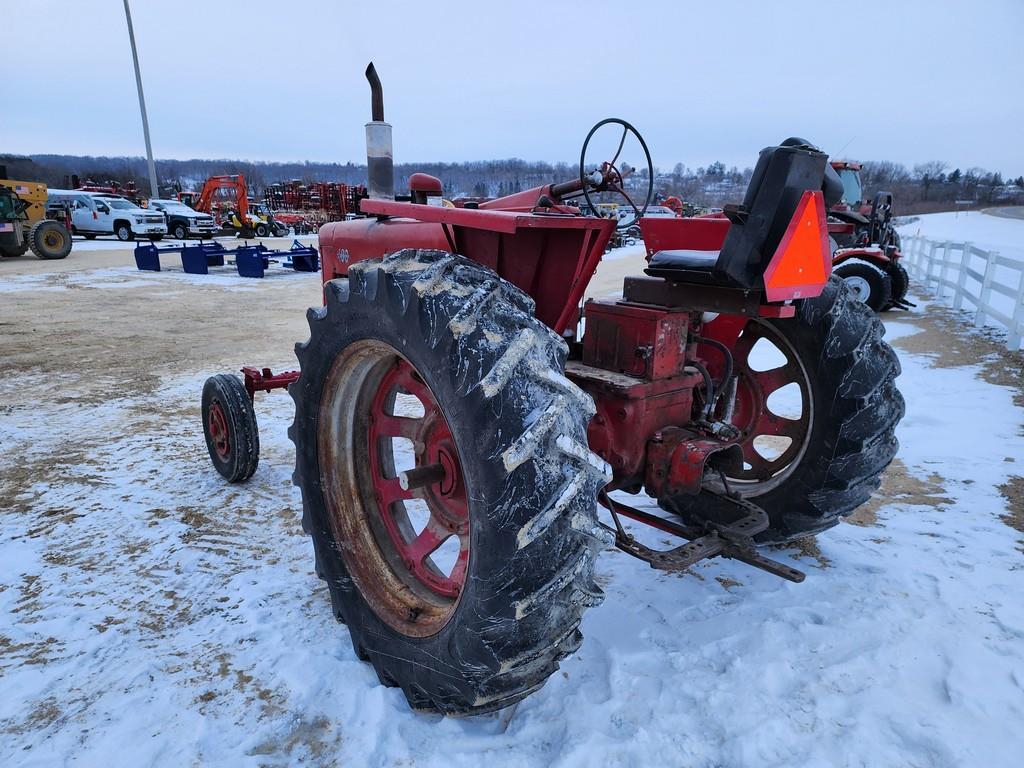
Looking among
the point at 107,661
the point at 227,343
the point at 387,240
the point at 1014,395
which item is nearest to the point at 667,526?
the point at 387,240

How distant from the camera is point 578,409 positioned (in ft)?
5.68

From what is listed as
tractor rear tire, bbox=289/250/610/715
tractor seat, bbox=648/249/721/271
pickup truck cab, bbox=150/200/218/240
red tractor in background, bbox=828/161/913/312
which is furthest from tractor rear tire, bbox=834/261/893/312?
pickup truck cab, bbox=150/200/218/240

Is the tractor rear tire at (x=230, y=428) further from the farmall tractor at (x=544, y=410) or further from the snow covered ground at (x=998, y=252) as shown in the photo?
the snow covered ground at (x=998, y=252)

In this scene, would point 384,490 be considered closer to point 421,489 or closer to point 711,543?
point 421,489

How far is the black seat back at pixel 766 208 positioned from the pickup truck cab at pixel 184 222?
29272mm

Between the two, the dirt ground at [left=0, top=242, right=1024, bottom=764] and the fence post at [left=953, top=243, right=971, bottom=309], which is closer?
the dirt ground at [left=0, top=242, right=1024, bottom=764]

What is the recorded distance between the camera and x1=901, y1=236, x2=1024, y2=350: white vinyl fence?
7.70 meters

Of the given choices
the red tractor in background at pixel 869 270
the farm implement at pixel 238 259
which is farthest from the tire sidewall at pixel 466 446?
the farm implement at pixel 238 259

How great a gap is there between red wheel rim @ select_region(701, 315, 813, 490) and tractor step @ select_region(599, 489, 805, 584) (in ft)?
1.18

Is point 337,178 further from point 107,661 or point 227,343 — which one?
point 107,661

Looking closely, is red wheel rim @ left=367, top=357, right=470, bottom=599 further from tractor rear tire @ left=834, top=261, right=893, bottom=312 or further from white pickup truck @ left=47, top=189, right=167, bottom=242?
white pickup truck @ left=47, top=189, right=167, bottom=242

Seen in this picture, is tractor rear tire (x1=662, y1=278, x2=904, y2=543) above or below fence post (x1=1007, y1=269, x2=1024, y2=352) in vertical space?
above

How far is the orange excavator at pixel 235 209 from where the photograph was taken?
2912 cm

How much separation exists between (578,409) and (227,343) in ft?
24.0
